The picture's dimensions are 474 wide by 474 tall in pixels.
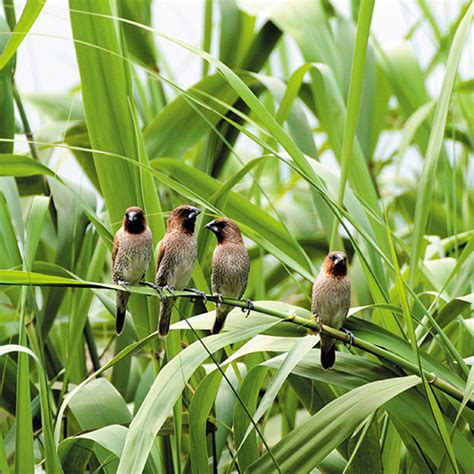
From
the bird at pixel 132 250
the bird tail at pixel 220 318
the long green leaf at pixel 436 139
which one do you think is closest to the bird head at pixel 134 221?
the bird at pixel 132 250

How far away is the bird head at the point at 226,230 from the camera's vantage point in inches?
34.3

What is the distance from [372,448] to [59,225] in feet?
2.13

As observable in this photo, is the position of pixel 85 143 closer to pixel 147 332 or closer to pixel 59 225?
pixel 59 225

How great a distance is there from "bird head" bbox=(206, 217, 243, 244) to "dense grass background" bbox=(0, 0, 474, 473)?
0.15 feet

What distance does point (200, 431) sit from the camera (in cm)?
99

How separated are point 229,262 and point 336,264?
0.39 ft

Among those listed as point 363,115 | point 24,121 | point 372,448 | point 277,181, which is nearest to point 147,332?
point 372,448

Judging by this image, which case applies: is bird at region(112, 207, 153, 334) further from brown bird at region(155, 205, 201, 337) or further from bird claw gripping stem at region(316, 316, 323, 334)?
bird claw gripping stem at region(316, 316, 323, 334)

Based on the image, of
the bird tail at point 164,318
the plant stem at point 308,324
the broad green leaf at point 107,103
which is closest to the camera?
the plant stem at point 308,324

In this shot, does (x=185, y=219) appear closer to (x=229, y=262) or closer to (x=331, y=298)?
(x=229, y=262)

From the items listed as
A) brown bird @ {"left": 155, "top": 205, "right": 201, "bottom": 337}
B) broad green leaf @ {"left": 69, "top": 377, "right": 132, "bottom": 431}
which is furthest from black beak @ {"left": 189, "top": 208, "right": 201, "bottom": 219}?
broad green leaf @ {"left": 69, "top": 377, "right": 132, "bottom": 431}

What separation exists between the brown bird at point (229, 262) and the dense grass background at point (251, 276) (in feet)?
0.15

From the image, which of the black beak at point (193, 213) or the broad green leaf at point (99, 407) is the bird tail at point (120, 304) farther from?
the broad green leaf at point (99, 407)

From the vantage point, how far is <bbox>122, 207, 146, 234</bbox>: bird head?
83 centimetres
